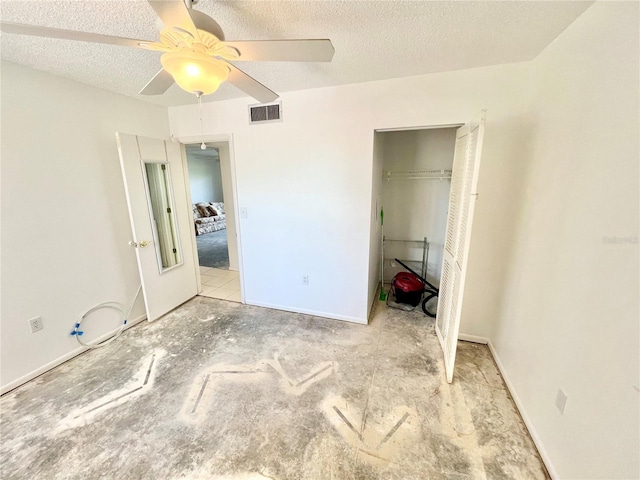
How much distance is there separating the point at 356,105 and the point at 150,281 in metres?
2.79

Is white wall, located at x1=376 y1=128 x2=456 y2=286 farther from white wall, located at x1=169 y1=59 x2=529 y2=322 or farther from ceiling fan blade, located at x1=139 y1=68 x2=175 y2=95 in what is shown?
ceiling fan blade, located at x1=139 y1=68 x2=175 y2=95

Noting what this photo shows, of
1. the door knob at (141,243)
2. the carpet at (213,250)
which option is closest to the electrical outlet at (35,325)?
the door knob at (141,243)

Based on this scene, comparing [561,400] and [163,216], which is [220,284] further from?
[561,400]

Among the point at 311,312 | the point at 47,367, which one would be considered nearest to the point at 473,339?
the point at 311,312

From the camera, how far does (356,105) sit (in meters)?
2.34

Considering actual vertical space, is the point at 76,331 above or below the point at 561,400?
below

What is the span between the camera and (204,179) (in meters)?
8.93

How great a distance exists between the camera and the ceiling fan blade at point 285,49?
100 cm

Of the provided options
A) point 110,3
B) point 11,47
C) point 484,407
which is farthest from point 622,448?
point 11,47

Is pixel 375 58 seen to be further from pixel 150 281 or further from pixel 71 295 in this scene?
pixel 71 295

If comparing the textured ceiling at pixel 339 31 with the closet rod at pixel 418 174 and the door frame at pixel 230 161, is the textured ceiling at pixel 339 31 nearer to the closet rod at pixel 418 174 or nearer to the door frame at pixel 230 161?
the door frame at pixel 230 161

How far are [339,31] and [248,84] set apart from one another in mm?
660

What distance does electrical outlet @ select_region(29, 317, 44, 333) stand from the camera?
2.03m

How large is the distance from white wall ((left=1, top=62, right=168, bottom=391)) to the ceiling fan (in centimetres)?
148
